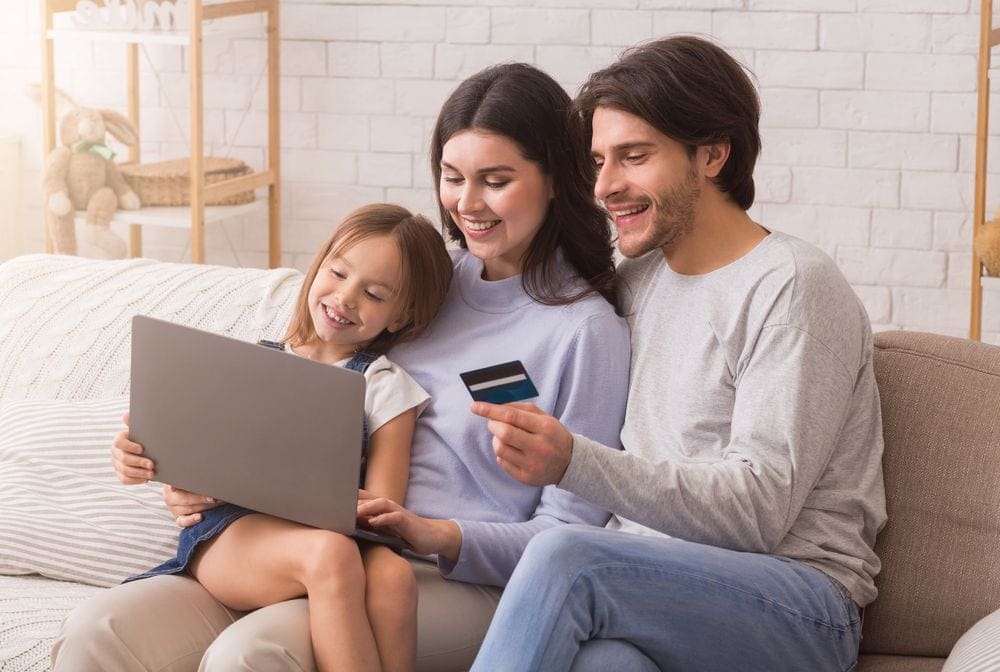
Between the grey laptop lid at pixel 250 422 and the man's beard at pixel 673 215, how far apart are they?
47 centimetres

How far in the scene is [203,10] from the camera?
11.0 ft

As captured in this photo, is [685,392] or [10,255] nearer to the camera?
[685,392]

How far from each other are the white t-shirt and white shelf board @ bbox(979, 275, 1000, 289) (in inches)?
65.2

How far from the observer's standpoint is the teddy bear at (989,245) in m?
2.88

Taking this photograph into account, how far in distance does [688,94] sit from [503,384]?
0.48 m

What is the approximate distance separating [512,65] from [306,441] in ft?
2.21

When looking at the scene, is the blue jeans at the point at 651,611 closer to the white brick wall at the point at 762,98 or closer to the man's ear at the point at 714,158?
the man's ear at the point at 714,158

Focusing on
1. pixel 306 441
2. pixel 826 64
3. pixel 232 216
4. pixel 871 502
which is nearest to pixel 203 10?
pixel 232 216

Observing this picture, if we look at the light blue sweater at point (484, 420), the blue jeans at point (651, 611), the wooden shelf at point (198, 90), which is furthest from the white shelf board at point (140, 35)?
the blue jeans at point (651, 611)

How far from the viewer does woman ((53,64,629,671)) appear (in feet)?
5.37

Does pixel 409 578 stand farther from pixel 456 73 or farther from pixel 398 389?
pixel 456 73

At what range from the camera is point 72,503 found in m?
1.95

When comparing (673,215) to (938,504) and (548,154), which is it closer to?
(548,154)

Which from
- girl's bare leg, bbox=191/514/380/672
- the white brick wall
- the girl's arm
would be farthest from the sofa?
the white brick wall
